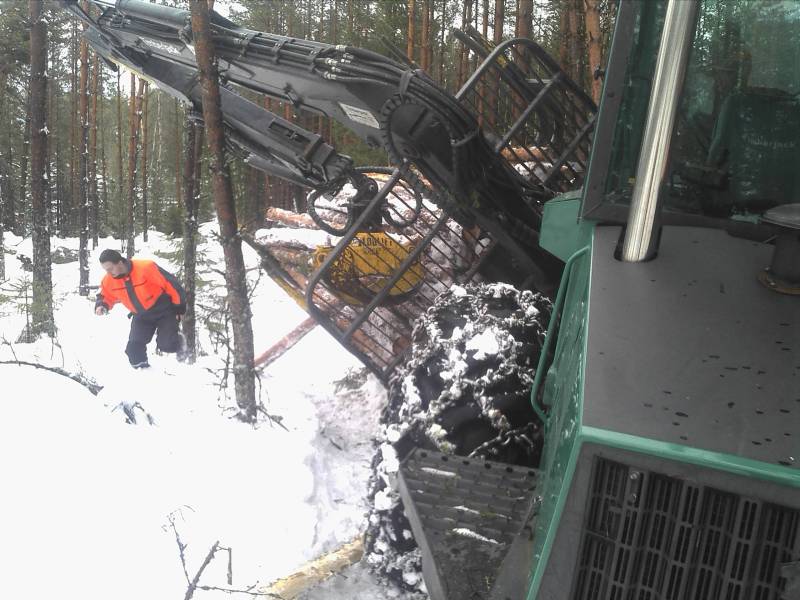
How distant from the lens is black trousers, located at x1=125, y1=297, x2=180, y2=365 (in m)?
6.36

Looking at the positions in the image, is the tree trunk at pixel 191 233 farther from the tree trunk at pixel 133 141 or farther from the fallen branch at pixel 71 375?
the tree trunk at pixel 133 141

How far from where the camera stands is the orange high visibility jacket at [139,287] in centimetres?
620

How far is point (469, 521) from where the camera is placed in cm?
244

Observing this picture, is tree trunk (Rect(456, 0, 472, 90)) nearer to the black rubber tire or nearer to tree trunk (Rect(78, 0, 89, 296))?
tree trunk (Rect(78, 0, 89, 296))

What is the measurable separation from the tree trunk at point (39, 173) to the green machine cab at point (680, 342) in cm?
817

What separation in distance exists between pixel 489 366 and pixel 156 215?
105 feet

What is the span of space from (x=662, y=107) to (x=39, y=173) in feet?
31.9

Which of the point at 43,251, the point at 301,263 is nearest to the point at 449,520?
the point at 301,263

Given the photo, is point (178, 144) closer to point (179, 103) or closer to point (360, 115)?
point (179, 103)

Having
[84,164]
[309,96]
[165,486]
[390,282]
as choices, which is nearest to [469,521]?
[165,486]

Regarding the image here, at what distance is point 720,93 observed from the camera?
6.84ft

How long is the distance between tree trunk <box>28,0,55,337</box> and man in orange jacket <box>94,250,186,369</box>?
2.77 m

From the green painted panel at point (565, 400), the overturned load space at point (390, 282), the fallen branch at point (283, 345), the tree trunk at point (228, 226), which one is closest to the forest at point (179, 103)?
the tree trunk at point (228, 226)

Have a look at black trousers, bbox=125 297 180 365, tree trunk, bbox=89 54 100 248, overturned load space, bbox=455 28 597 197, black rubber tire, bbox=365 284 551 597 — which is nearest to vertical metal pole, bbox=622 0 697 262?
black rubber tire, bbox=365 284 551 597
